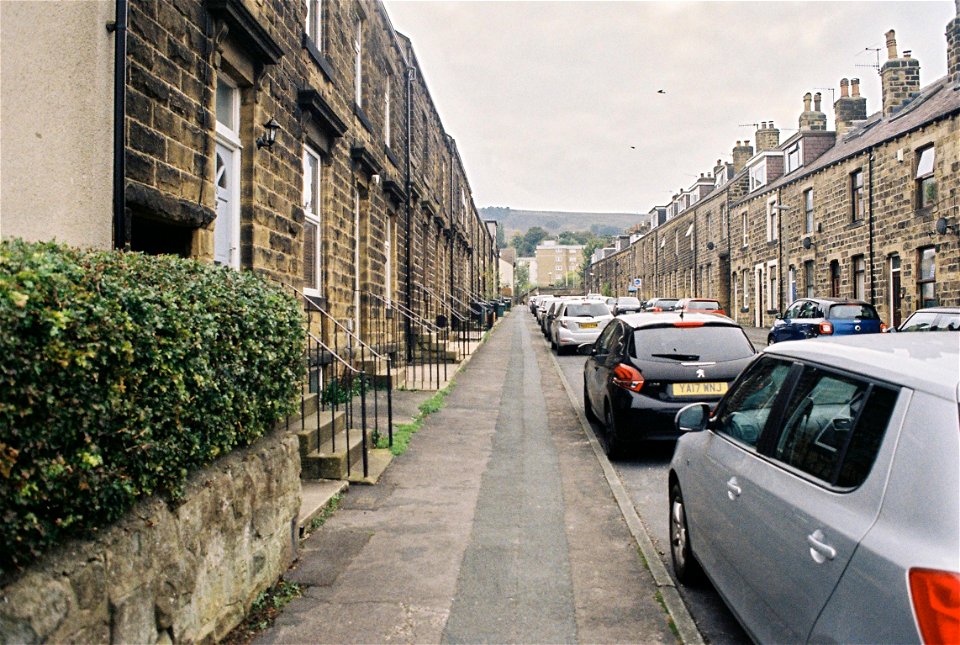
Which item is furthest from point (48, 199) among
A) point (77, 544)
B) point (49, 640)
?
point (49, 640)

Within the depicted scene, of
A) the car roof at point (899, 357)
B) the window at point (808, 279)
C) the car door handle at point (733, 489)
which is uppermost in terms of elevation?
the window at point (808, 279)

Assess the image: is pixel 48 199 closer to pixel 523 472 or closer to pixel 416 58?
pixel 523 472

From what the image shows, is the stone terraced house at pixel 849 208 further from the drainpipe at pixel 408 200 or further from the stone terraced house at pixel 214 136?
the stone terraced house at pixel 214 136

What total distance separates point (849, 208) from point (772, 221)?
7.46 meters

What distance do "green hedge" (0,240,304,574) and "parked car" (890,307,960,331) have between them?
11.1 meters

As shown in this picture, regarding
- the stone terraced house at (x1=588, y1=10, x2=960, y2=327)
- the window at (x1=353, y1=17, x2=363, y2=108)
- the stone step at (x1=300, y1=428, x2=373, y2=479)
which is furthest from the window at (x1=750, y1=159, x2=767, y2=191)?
the stone step at (x1=300, y1=428, x2=373, y2=479)

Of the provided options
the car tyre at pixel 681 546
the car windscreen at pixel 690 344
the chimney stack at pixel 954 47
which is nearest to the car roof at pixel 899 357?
the car tyre at pixel 681 546

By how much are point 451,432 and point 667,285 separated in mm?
47388

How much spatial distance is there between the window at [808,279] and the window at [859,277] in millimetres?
3524

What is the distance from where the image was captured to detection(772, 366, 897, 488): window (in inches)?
92.0

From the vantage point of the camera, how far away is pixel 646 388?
731 centimetres

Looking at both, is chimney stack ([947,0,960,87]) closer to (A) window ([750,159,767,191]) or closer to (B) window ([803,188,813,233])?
(B) window ([803,188,813,233])

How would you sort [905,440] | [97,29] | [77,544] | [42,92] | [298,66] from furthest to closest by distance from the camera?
[298,66] → [97,29] → [42,92] → [77,544] → [905,440]

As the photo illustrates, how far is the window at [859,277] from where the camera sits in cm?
2464
